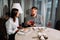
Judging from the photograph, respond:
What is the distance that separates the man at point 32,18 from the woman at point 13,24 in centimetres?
27

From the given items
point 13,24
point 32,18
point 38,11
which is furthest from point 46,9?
point 13,24

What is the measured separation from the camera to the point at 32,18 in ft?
9.87

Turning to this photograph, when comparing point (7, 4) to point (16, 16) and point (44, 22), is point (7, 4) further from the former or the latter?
point (44, 22)

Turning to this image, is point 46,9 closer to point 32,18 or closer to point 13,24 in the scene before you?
point 32,18

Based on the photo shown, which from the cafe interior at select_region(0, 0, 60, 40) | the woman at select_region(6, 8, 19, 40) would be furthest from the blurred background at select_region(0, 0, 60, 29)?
the woman at select_region(6, 8, 19, 40)

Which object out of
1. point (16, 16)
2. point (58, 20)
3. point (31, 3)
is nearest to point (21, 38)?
point (16, 16)

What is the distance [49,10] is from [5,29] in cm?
123

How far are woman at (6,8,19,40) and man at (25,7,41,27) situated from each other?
269 mm

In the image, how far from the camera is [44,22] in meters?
3.12

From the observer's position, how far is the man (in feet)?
9.84

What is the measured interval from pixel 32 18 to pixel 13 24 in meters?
0.53

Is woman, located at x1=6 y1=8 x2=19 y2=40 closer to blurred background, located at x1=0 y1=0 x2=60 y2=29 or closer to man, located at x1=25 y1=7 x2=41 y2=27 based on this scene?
blurred background, located at x1=0 y1=0 x2=60 y2=29

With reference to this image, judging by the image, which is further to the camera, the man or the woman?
the man

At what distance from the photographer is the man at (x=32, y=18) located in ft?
9.84
